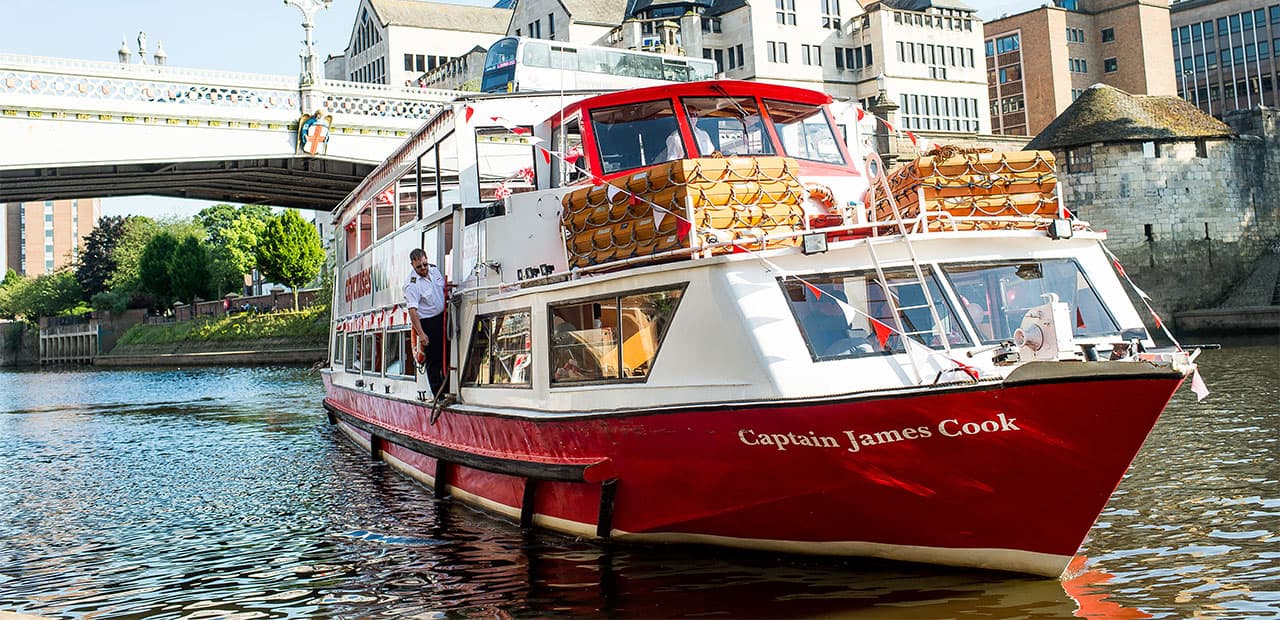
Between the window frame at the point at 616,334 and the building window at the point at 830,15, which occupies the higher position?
the building window at the point at 830,15

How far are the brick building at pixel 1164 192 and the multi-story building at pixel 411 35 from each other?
162ft

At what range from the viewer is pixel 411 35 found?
88500mm

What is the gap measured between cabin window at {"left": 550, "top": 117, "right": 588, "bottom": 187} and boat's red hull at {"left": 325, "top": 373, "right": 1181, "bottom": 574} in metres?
2.92

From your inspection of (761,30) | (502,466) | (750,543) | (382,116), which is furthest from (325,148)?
(750,543)

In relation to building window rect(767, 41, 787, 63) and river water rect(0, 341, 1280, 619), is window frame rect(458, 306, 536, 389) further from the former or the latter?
building window rect(767, 41, 787, 63)

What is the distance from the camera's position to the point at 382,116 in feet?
141

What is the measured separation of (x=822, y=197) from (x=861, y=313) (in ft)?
8.11

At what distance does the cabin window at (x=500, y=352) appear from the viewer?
1138cm

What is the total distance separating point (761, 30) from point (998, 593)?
56.3m

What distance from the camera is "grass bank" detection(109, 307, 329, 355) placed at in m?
66.5

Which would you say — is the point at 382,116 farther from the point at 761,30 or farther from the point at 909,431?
the point at 909,431

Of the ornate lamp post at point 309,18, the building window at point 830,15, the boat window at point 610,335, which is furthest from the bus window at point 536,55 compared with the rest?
the building window at point 830,15

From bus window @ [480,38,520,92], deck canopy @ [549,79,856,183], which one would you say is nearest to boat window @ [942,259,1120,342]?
deck canopy @ [549,79,856,183]

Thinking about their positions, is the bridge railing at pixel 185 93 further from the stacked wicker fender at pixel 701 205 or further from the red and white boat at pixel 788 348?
the stacked wicker fender at pixel 701 205
